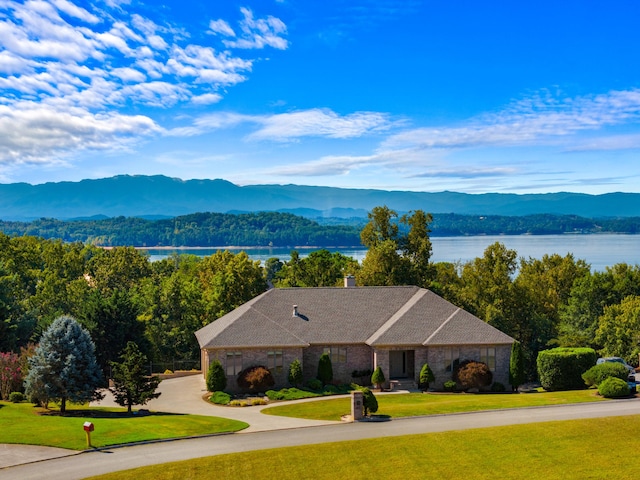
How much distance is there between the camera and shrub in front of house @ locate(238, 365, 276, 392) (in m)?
42.8

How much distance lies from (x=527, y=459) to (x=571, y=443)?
2867 millimetres

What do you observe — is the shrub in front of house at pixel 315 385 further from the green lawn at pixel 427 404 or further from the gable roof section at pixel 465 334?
the gable roof section at pixel 465 334

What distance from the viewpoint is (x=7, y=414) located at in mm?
32656

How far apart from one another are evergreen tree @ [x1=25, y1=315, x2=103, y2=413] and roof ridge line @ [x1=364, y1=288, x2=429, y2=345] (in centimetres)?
1891

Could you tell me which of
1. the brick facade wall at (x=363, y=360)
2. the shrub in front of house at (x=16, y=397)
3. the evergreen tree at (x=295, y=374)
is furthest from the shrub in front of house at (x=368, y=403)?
the shrub in front of house at (x=16, y=397)

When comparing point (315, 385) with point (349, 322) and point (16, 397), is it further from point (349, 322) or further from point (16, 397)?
point (16, 397)

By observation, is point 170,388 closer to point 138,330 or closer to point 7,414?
point 138,330

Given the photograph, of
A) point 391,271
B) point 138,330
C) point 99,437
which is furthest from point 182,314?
point 99,437

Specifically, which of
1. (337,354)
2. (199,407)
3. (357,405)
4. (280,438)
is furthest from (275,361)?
(280,438)

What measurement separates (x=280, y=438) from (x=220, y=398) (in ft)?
40.1

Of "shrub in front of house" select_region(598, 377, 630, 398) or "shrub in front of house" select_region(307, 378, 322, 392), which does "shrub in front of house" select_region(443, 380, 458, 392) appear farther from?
"shrub in front of house" select_region(598, 377, 630, 398)

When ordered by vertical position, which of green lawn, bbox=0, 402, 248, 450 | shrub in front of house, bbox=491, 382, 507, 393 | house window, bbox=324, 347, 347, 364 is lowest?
shrub in front of house, bbox=491, 382, 507, 393

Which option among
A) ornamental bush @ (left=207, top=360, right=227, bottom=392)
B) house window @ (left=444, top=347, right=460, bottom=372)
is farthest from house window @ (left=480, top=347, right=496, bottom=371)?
ornamental bush @ (left=207, top=360, right=227, bottom=392)

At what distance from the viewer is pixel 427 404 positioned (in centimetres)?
3722
